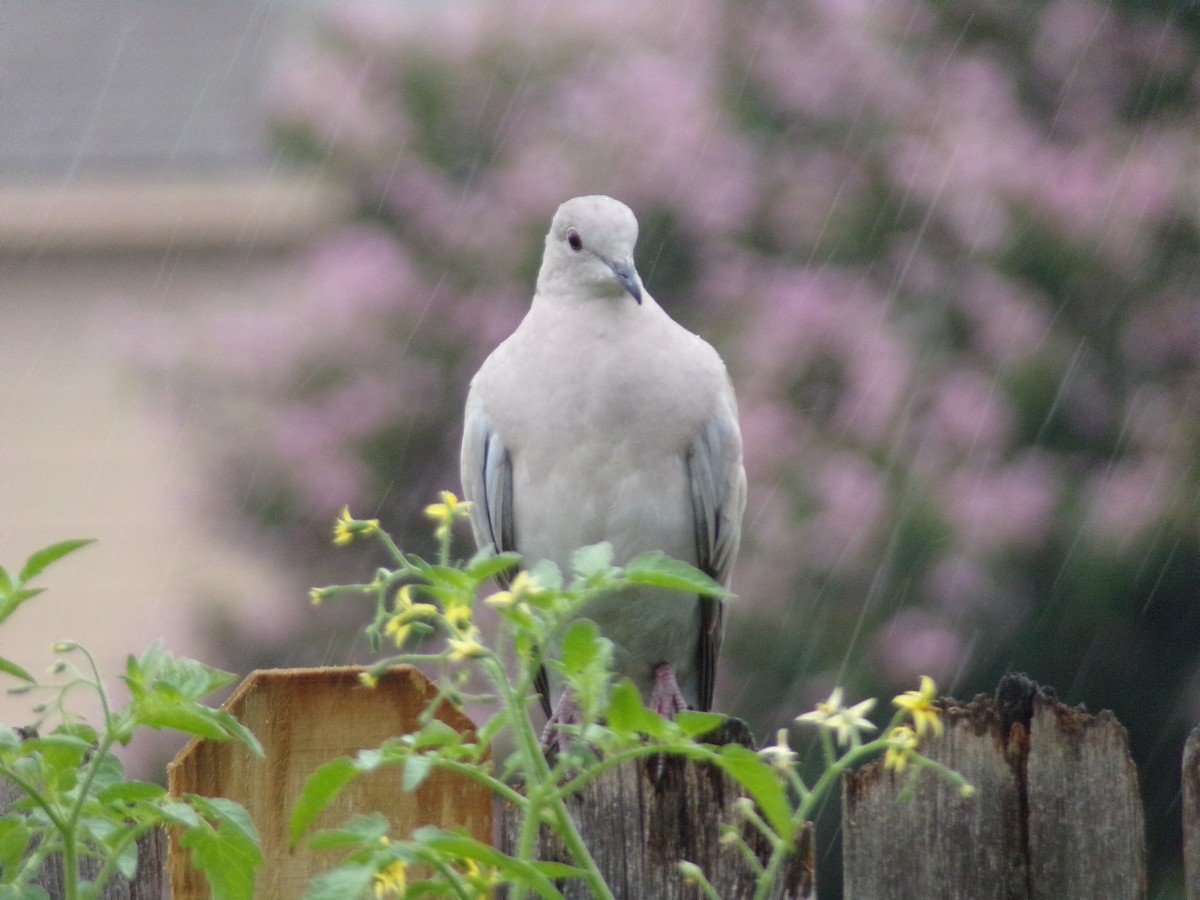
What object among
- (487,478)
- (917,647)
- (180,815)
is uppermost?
(180,815)

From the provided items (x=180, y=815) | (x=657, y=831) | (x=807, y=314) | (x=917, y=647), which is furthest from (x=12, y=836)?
(x=807, y=314)

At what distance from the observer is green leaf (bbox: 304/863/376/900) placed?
1.08 metres

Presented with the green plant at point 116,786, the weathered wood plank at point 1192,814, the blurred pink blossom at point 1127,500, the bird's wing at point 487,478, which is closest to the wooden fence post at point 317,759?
the green plant at point 116,786

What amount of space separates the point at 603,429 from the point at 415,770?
5.54 feet

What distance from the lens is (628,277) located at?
8.75ft

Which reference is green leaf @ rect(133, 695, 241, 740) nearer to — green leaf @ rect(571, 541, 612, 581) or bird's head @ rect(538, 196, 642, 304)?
green leaf @ rect(571, 541, 612, 581)

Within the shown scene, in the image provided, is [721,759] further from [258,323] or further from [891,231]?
[258,323]

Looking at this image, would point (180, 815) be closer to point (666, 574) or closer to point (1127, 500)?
point (666, 574)

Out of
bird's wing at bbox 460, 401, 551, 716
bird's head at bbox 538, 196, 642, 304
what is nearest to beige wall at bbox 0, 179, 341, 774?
bird's wing at bbox 460, 401, 551, 716

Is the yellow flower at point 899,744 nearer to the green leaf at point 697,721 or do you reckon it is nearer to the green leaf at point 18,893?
the green leaf at point 697,721

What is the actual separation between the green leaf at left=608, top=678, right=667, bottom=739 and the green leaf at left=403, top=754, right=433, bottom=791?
133 millimetres

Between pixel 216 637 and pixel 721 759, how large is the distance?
3.17 metres

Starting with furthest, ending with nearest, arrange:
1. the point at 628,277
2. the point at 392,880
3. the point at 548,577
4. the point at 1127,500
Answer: the point at 1127,500 < the point at 628,277 < the point at 392,880 < the point at 548,577

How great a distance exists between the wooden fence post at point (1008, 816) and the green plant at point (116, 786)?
654mm
